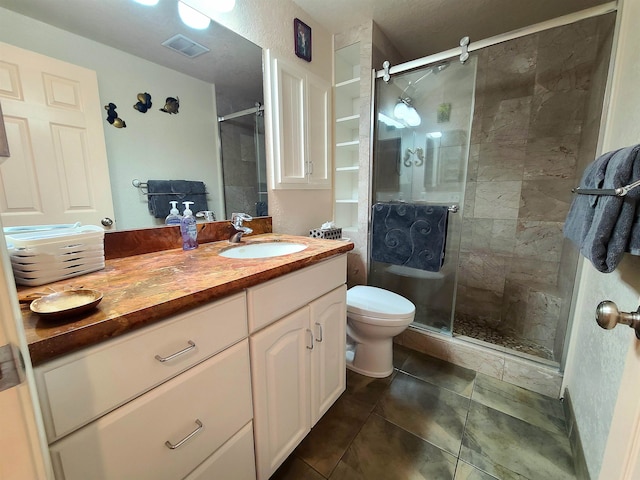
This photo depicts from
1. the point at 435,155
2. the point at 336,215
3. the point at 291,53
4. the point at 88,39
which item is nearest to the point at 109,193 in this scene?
the point at 88,39

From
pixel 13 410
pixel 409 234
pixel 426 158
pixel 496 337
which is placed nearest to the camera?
pixel 13 410

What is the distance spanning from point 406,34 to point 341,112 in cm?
67

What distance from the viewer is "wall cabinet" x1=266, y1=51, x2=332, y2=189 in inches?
60.1

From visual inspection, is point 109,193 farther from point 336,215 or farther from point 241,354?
point 336,215

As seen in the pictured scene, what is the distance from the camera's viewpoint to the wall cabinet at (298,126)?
1.53 m

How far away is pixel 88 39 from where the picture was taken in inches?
35.4

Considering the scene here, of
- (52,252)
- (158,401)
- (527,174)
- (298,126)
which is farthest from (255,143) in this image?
(527,174)

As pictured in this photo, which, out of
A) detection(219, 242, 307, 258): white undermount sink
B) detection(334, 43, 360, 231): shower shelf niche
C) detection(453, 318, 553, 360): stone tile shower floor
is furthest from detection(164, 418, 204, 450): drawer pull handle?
detection(453, 318, 553, 360): stone tile shower floor

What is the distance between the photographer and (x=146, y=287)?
694 mm

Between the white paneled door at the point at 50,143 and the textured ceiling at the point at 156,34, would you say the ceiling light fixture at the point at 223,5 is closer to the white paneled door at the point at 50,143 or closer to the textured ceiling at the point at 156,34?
the textured ceiling at the point at 156,34

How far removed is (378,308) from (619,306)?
929 millimetres

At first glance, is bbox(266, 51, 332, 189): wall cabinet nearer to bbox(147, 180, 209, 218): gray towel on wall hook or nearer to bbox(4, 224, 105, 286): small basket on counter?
bbox(147, 180, 209, 218): gray towel on wall hook

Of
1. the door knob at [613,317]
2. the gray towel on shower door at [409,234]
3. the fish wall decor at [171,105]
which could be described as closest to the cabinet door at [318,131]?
the gray towel on shower door at [409,234]

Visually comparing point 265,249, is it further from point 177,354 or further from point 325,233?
point 177,354
